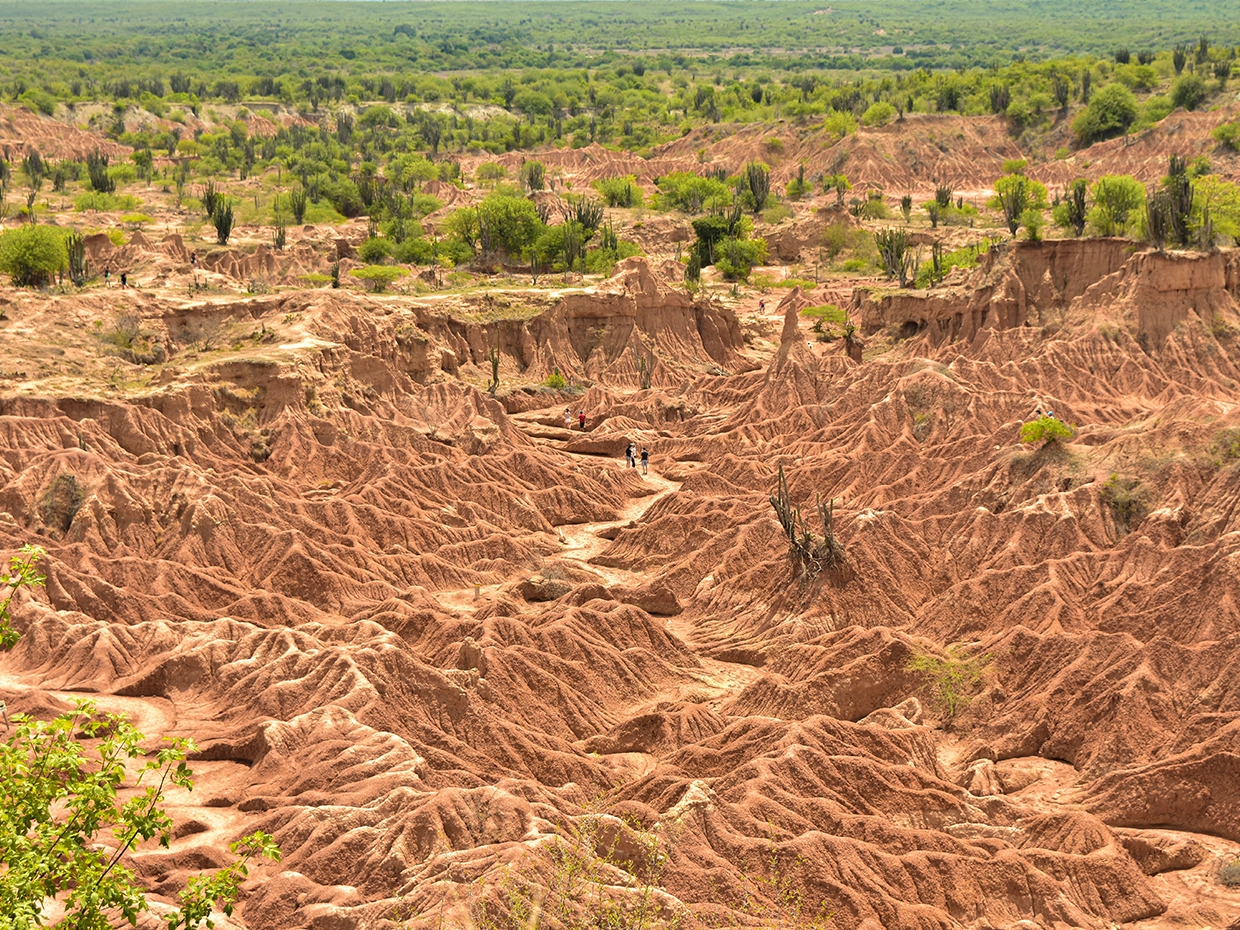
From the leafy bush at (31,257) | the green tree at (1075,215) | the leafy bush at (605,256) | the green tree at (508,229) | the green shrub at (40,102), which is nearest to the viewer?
the leafy bush at (31,257)

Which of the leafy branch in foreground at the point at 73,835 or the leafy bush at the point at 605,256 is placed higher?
the leafy branch in foreground at the point at 73,835

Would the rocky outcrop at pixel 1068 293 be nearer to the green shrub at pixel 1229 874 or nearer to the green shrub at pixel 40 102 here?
the green shrub at pixel 1229 874

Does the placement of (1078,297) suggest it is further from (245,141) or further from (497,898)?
(245,141)

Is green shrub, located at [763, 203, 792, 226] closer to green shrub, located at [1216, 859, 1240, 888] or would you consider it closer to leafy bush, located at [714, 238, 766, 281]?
leafy bush, located at [714, 238, 766, 281]

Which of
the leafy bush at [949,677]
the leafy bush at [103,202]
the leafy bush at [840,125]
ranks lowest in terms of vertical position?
the leafy bush at [949,677]

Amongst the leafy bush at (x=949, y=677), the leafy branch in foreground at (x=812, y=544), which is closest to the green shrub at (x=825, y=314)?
the leafy branch in foreground at (x=812, y=544)

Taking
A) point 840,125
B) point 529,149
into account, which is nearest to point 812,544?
point 840,125

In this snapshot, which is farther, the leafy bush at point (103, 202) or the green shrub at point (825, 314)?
the leafy bush at point (103, 202)

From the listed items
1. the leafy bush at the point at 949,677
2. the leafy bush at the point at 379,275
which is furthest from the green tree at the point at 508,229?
the leafy bush at the point at 949,677

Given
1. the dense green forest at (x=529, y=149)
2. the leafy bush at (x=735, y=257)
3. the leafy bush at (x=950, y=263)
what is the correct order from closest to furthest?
the leafy bush at (x=950, y=263) < the dense green forest at (x=529, y=149) < the leafy bush at (x=735, y=257)
